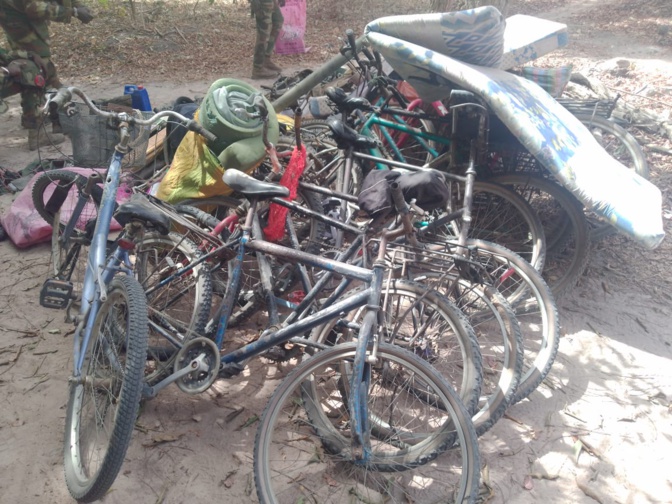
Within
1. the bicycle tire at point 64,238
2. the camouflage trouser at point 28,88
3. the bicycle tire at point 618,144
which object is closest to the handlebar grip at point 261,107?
the bicycle tire at point 64,238

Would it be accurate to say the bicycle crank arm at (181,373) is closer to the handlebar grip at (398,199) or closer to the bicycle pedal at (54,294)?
the bicycle pedal at (54,294)

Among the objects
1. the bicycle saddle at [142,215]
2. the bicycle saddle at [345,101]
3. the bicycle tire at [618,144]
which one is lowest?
the bicycle tire at [618,144]

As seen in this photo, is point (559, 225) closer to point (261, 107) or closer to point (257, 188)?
point (261, 107)

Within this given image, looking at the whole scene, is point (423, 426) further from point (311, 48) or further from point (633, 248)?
point (311, 48)

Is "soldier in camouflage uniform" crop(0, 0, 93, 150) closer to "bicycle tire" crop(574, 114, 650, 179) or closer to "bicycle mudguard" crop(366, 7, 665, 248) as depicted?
"bicycle mudguard" crop(366, 7, 665, 248)

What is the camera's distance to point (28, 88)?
636 cm

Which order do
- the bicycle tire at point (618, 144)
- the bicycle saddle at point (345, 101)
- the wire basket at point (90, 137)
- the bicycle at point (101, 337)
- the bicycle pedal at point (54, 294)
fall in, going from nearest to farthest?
the bicycle at point (101, 337), the bicycle pedal at point (54, 294), the wire basket at point (90, 137), the bicycle saddle at point (345, 101), the bicycle tire at point (618, 144)

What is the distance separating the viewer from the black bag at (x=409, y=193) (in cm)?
263

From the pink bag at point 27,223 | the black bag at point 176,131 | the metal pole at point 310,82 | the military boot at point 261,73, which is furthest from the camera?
the military boot at point 261,73

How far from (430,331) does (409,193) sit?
0.86m

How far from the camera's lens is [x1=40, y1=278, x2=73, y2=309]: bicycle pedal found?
10.7ft

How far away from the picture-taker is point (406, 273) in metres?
3.02

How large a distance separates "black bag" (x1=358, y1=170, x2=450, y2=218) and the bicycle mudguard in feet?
3.66

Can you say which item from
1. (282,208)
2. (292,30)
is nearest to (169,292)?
(282,208)
